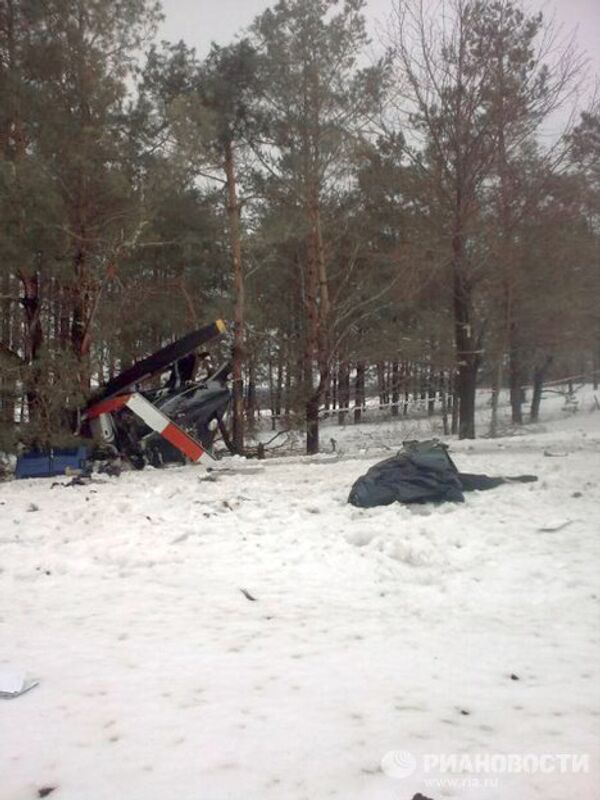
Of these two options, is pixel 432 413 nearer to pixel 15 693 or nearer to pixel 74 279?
pixel 74 279

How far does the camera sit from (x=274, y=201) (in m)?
17.5

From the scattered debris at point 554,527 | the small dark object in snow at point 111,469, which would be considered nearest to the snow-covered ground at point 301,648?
the scattered debris at point 554,527

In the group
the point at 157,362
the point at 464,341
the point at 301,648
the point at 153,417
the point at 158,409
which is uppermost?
the point at 464,341

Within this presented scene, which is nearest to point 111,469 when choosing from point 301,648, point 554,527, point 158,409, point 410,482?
Answer: point 158,409

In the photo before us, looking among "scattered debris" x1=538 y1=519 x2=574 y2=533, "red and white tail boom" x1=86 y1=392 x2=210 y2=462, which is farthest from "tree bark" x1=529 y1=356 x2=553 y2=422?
"scattered debris" x1=538 y1=519 x2=574 y2=533

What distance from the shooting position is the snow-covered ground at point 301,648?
2611 mm

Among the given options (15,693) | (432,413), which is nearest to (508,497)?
(15,693)

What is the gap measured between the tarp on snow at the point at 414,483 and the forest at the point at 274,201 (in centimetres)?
624

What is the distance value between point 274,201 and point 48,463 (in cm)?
975

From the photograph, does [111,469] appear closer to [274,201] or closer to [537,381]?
[274,201]

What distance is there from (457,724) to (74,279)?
11.3m

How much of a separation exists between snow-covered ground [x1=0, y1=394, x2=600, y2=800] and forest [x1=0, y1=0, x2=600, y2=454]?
614 centimetres

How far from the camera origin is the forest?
39.0ft

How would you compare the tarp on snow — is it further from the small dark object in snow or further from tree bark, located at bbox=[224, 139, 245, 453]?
tree bark, located at bbox=[224, 139, 245, 453]
